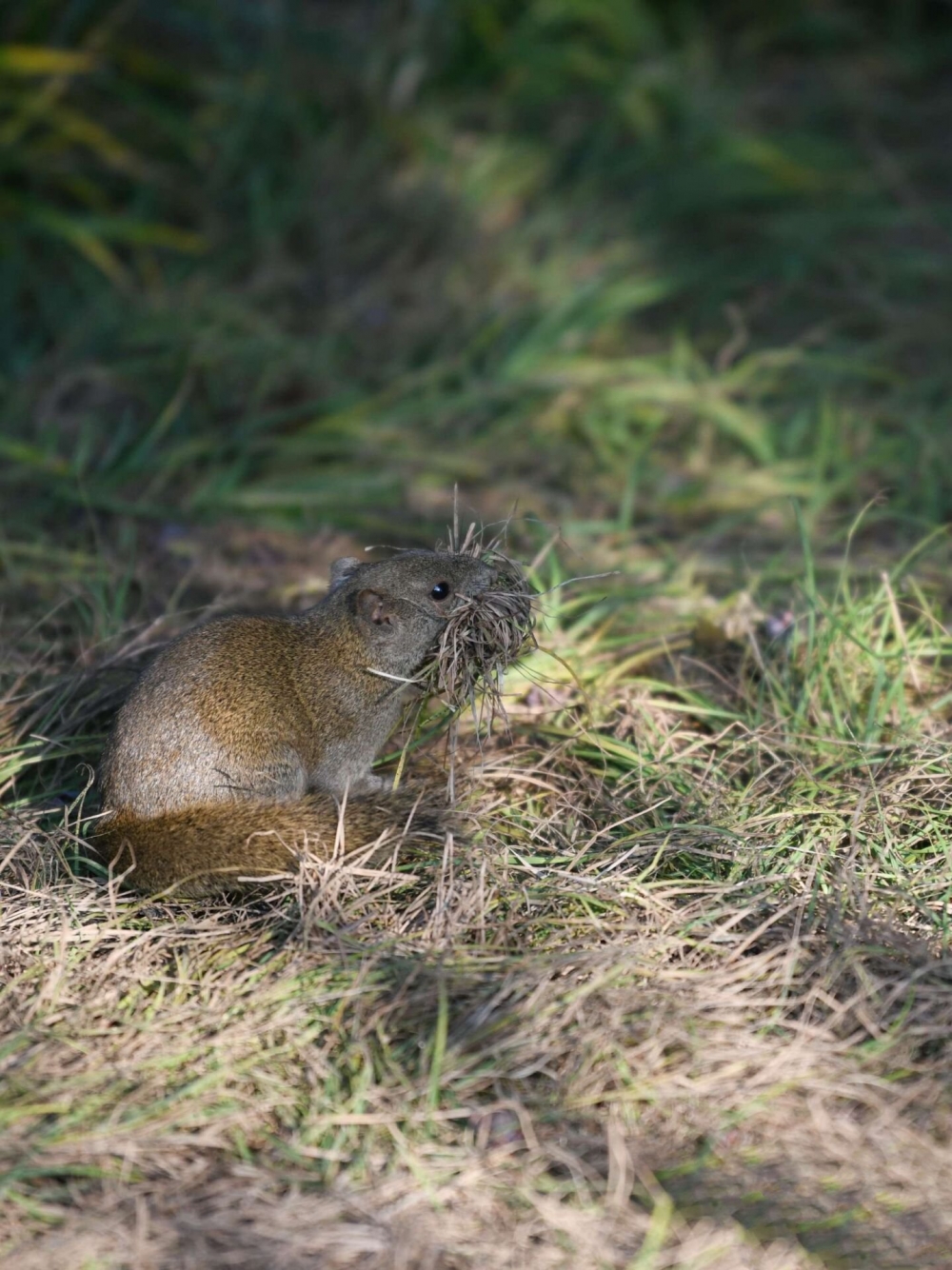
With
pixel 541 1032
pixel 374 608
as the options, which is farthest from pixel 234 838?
pixel 541 1032

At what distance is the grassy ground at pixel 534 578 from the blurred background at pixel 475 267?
0.03 meters

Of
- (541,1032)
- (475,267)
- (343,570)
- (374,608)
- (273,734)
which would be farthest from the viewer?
(475,267)

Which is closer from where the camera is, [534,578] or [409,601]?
[409,601]

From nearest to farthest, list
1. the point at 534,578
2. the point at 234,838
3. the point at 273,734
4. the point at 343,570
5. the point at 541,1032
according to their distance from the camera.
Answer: the point at 541,1032 < the point at 234,838 < the point at 273,734 < the point at 343,570 < the point at 534,578

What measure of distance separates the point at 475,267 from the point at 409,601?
3.82 m

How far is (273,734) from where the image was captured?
359cm

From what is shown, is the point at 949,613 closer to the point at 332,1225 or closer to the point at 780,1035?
the point at 780,1035

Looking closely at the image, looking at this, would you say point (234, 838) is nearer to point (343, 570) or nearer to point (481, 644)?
point (481, 644)

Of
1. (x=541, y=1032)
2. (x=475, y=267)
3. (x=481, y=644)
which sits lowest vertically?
(x=475, y=267)

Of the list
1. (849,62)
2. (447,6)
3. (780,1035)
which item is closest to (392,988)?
(780,1035)

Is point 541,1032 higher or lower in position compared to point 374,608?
lower

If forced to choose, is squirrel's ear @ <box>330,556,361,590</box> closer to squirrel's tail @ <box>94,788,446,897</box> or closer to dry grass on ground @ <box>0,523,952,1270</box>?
dry grass on ground @ <box>0,523,952,1270</box>

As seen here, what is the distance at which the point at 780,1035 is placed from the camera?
9.29 ft

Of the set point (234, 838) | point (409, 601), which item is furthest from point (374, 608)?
point (234, 838)
